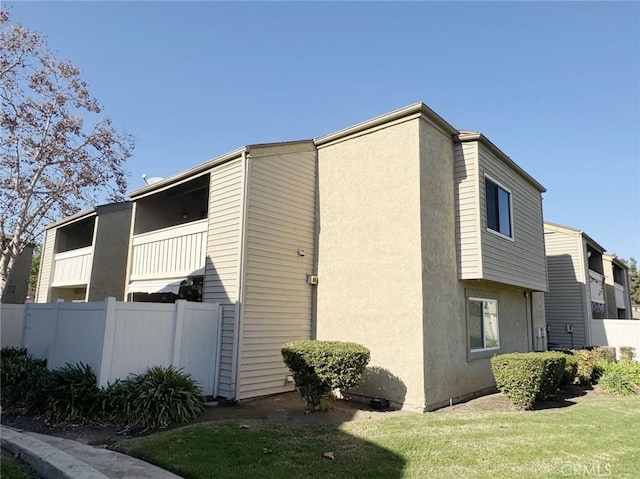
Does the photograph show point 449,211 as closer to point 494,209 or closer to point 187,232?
point 494,209

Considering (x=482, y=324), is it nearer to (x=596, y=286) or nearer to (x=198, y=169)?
(x=198, y=169)

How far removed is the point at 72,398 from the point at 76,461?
3218 mm

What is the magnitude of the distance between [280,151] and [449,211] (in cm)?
452

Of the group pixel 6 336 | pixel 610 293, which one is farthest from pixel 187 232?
pixel 610 293

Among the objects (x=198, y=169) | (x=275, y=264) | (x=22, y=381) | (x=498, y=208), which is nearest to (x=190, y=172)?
(x=198, y=169)

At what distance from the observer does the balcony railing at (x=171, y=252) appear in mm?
11016

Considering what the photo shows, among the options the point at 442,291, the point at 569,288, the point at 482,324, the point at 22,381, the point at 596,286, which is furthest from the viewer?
the point at 596,286

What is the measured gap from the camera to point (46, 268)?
63.2ft

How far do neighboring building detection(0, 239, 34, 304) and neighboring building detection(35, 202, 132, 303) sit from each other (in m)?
2.10

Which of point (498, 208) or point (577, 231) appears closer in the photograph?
point (498, 208)

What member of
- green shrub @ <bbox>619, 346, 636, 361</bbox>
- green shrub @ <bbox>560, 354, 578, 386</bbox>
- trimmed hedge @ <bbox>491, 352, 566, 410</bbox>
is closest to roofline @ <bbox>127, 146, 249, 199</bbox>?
trimmed hedge @ <bbox>491, 352, 566, 410</bbox>

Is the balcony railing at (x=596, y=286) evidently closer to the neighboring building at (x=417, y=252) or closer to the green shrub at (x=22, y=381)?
the neighboring building at (x=417, y=252)

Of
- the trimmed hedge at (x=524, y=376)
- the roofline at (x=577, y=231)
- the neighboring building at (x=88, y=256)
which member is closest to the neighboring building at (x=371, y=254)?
the trimmed hedge at (x=524, y=376)

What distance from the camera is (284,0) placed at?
1056 cm
